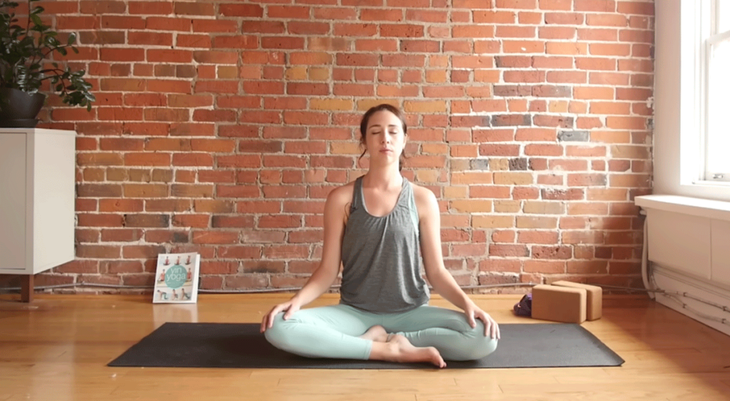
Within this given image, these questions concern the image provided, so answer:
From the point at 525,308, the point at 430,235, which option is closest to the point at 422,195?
the point at 430,235

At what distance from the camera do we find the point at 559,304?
3.27 meters

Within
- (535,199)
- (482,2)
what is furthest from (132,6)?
(535,199)

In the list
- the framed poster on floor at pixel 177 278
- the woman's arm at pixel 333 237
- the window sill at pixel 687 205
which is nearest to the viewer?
the woman's arm at pixel 333 237

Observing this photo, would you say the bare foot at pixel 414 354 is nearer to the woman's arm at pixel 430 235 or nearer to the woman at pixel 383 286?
the woman at pixel 383 286

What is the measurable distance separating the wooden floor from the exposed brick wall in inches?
30.2

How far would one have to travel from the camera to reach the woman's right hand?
8.02ft

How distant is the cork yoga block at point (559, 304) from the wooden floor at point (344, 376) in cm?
9

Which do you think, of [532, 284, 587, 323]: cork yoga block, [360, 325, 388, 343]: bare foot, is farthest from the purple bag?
[360, 325, 388, 343]: bare foot

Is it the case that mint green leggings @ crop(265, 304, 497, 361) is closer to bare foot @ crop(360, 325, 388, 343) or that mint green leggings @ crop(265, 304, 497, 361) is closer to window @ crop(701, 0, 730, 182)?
bare foot @ crop(360, 325, 388, 343)

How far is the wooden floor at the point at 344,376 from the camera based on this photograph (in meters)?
2.20

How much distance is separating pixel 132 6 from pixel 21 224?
133 cm

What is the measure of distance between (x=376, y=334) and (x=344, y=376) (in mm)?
268

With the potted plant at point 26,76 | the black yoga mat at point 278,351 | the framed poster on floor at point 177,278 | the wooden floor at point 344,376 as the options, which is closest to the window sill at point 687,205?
the wooden floor at point 344,376

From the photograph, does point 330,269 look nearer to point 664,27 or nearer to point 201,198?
point 201,198
